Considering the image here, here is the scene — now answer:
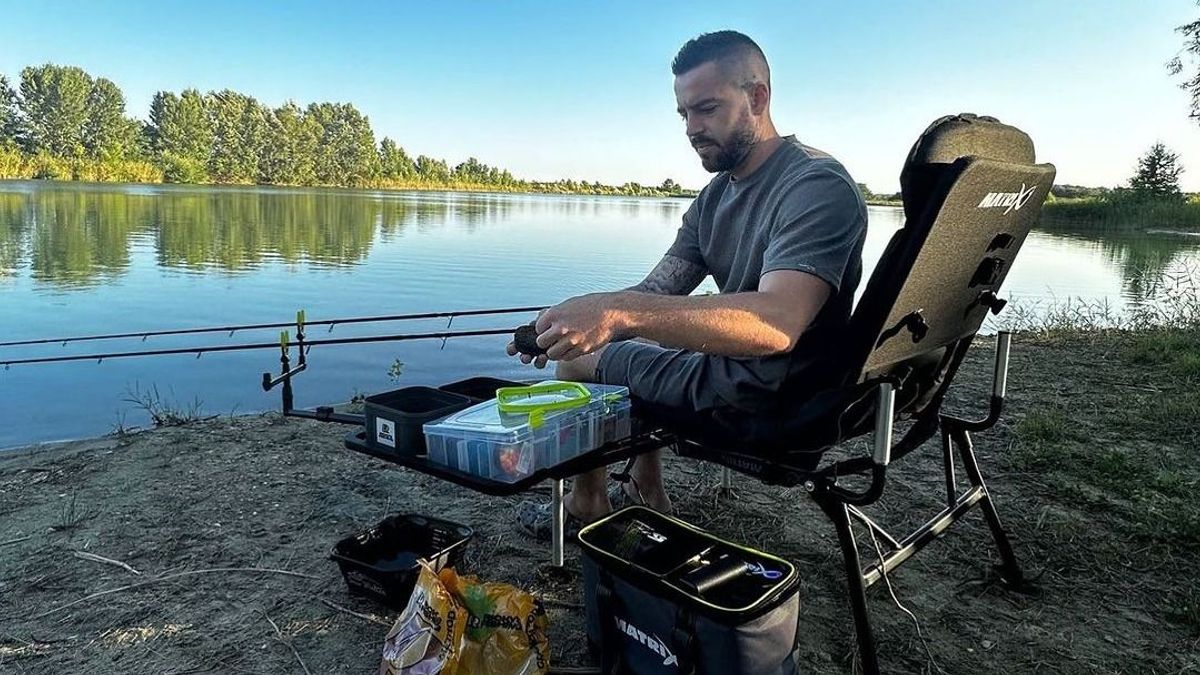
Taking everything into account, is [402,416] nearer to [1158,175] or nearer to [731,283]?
[731,283]

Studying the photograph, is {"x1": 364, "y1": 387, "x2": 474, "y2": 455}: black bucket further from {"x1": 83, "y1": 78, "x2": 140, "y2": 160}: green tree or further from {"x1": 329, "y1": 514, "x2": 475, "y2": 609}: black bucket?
{"x1": 83, "y1": 78, "x2": 140, "y2": 160}: green tree

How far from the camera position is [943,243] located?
5.01 feet

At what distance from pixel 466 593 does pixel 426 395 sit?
19.5 inches

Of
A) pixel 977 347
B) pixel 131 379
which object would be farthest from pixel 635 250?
pixel 131 379

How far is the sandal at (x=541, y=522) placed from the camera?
2494mm

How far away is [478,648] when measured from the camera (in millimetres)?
1670

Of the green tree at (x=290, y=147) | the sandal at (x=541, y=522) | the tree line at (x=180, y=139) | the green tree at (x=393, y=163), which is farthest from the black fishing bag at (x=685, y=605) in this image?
the green tree at (x=393, y=163)

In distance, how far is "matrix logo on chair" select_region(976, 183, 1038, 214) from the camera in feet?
5.16

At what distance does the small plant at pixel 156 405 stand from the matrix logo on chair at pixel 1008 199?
408 centimetres

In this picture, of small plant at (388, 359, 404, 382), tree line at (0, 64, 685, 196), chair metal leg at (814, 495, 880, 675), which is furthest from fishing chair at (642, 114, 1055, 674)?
tree line at (0, 64, 685, 196)

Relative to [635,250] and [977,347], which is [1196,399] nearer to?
[977,347]

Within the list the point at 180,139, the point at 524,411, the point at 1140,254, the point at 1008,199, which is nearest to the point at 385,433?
the point at 524,411

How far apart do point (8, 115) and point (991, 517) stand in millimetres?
65984

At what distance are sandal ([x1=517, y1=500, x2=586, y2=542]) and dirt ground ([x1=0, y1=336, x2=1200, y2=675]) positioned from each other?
0.17 ft
